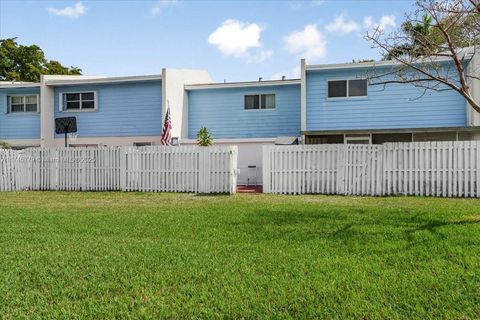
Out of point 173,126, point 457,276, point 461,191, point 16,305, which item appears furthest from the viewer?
point 173,126

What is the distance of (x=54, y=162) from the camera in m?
16.9

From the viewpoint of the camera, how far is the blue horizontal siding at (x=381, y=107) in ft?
60.4

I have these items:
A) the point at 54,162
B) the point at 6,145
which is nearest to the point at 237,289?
the point at 54,162

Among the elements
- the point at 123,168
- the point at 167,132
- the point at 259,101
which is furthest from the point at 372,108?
the point at 123,168

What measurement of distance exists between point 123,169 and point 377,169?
8.71 metres

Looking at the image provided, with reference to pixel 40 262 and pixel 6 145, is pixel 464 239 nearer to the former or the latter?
pixel 40 262

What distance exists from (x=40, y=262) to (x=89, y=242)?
121cm

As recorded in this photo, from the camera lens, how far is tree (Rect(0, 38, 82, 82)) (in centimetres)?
4066

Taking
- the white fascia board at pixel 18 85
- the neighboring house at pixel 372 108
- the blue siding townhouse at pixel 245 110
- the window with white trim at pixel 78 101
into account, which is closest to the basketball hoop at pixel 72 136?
the blue siding townhouse at pixel 245 110

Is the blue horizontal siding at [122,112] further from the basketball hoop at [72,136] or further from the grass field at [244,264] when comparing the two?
the grass field at [244,264]

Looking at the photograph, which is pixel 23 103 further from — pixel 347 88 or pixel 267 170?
pixel 347 88

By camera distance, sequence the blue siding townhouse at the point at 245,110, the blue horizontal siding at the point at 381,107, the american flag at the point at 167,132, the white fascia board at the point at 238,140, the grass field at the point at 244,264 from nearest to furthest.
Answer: the grass field at the point at 244,264, the blue horizontal siding at the point at 381,107, the blue siding townhouse at the point at 245,110, the american flag at the point at 167,132, the white fascia board at the point at 238,140

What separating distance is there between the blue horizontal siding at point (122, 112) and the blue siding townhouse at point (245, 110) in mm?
50

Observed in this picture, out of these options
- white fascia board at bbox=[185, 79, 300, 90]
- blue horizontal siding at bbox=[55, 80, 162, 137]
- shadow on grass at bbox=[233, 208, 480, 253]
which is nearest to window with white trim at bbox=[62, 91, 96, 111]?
blue horizontal siding at bbox=[55, 80, 162, 137]
